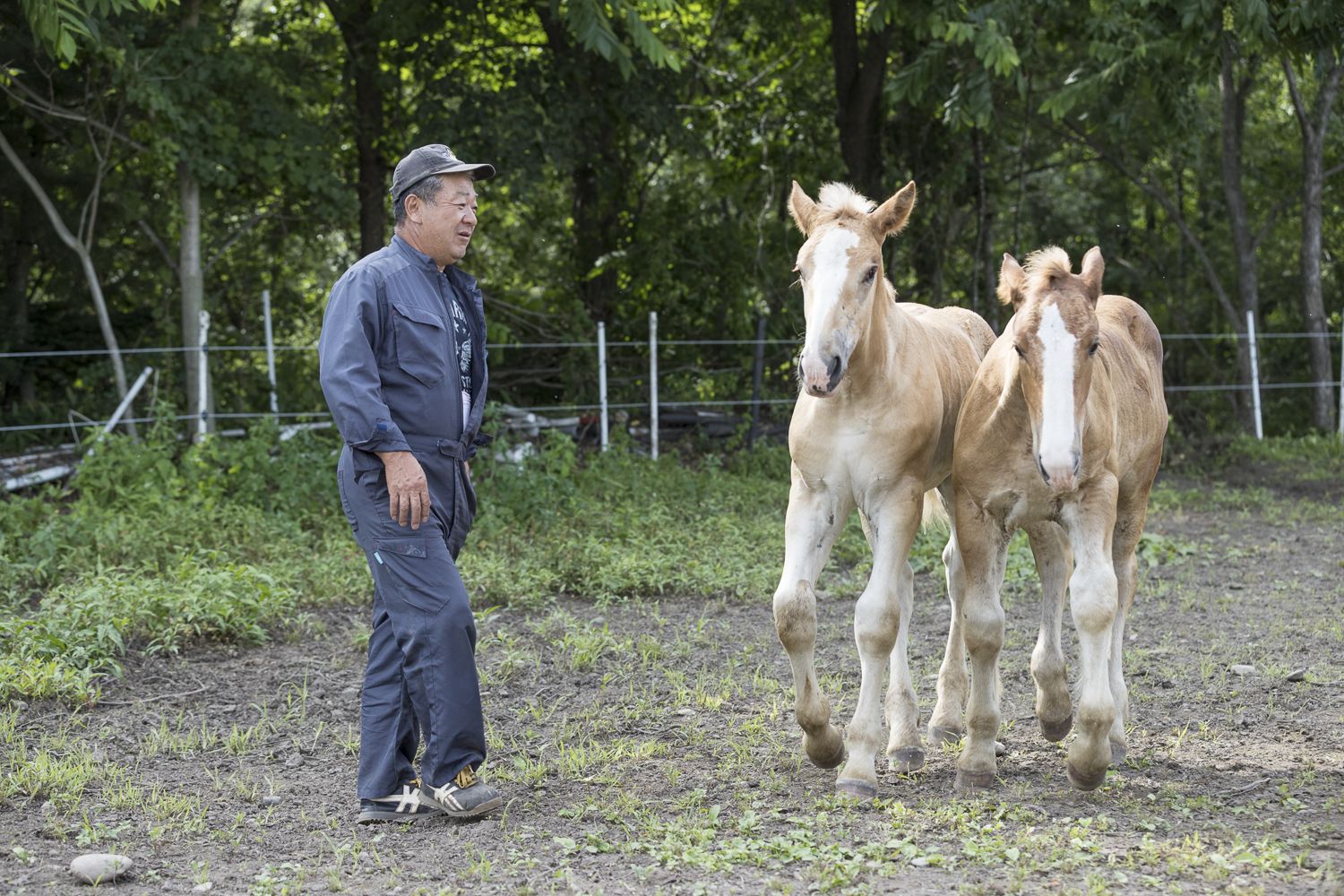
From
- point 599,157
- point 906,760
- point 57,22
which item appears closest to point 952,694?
point 906,760

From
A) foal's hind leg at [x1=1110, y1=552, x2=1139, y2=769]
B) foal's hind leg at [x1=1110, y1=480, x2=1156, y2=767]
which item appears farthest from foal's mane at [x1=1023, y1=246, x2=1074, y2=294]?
foal's hind leg at [x1=1110, y1=552, x2=1139, y2=769]

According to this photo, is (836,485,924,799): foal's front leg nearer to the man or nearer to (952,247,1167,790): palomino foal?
(952,247,1167,790): palomino foal

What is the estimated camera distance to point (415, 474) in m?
4.23

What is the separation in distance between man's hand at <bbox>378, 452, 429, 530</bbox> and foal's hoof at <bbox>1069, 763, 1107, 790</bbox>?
237 centimetres

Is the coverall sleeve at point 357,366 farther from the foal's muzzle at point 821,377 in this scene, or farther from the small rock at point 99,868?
→ the small rock at point 99,868

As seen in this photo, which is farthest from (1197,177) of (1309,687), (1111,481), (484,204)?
(1111,481)

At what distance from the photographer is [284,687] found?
632cm

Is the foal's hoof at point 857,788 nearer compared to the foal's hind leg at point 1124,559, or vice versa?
the foal's hoof at point 857,788

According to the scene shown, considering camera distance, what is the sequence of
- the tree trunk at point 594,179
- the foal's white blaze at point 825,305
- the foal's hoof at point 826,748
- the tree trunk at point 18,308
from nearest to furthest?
the foal's white blaze at point 825,305 → the foal's hoof at point 826,748 → the tree trunk at point 594,179 → the tree trunk at point 18,308

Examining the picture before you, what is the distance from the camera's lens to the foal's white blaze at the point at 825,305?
4273 millimetres

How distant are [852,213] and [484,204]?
1414 centimetres

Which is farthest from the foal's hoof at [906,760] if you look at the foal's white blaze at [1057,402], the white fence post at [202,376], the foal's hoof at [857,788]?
the white fence post at [202,376]

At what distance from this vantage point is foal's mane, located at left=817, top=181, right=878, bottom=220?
472cm

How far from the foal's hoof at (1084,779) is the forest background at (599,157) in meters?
6.78
